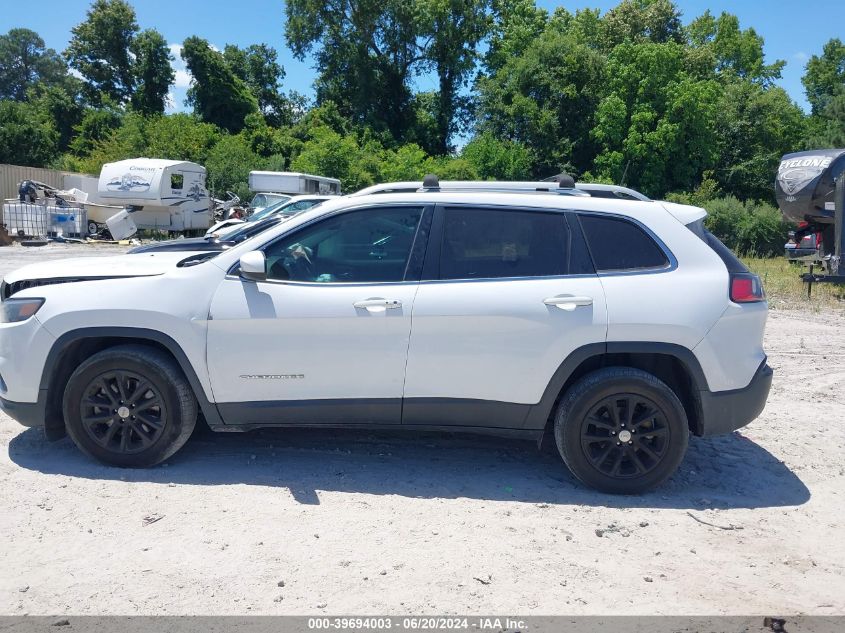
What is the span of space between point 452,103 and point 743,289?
132 feet

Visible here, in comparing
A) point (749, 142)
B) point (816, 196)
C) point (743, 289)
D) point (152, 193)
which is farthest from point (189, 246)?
point (749, 142)

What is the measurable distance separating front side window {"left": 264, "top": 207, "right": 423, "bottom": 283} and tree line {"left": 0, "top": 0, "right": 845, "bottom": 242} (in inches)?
1124

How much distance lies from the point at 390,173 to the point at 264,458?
97.3 ft

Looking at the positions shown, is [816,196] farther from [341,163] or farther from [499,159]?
[341,163]

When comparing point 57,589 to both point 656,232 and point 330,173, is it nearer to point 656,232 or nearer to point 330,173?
point 656,232

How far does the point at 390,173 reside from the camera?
3366cm

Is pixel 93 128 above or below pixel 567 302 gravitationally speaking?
above

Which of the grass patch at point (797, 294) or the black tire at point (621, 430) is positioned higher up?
the grass patch at point (797, 294)

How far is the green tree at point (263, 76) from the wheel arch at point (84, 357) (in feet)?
148

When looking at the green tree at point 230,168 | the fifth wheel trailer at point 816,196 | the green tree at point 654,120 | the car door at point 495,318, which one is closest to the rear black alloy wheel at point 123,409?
the car door at point 495,318

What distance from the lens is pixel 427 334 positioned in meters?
4.41

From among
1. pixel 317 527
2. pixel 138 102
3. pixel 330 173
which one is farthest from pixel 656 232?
pixel 138 102

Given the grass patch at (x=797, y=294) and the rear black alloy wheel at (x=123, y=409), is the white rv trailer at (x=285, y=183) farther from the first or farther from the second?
the rear black alloy wheel at (x=123, y=409)

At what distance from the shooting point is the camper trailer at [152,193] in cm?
2703
